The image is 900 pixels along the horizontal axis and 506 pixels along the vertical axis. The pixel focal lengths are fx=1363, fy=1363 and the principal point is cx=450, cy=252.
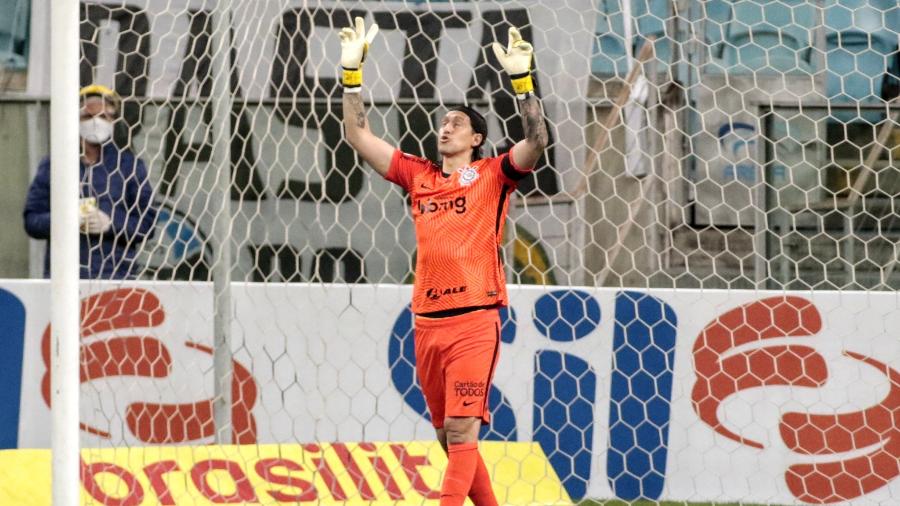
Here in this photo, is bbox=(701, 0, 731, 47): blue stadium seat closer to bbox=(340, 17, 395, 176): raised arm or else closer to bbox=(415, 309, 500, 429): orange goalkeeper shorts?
bbox=(340, 17, 395, 176): raised arm

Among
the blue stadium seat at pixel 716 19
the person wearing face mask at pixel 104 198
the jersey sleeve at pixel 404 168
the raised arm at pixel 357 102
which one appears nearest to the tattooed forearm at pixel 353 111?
the raised arm at pixel 357 102

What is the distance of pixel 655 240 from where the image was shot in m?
6.32

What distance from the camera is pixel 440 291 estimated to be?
15.4 feet

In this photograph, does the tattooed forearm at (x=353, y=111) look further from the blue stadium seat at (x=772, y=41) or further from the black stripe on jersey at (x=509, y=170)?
the blue stadium seat at (x=772, y=41)

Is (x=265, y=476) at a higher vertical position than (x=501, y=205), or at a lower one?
lower

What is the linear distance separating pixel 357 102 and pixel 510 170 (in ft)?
2.13

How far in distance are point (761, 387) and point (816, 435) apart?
0.31m

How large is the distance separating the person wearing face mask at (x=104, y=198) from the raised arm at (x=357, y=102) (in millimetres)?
1670

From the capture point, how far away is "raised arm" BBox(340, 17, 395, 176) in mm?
4848

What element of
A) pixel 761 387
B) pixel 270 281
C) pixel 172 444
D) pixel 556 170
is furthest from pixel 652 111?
pixel 172 444

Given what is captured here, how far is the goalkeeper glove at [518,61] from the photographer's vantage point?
180 inches

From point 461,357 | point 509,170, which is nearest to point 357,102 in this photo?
point 509,170

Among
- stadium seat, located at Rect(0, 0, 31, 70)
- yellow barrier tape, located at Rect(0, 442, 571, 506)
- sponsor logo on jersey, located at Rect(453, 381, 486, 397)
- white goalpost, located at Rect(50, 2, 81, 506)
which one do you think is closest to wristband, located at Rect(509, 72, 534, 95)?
sponsor logo on jersey, located at Rect(453, 381, 486, 397)

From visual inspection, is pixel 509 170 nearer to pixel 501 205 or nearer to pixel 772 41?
pixel 501 205
